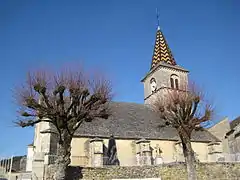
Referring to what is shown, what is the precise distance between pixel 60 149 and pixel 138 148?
10279mm

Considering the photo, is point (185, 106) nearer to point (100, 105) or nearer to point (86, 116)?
point (100, 105)

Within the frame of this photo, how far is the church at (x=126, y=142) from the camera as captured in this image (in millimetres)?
18852

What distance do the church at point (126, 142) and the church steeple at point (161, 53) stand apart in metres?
10.2

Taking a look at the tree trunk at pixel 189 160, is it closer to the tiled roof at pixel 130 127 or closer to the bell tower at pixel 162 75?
the tiled roof at pixel 130 127

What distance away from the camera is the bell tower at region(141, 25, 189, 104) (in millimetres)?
32812

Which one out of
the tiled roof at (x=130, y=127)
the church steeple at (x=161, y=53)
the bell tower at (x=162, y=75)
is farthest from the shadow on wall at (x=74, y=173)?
the church steeple at (x=161, y=53)

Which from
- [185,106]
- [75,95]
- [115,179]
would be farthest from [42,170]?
[185,106]

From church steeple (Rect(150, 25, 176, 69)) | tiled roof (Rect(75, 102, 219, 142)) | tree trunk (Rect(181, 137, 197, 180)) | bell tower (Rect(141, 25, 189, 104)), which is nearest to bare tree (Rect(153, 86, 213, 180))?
tree trunk (Rect(181, 137, 197, 180))

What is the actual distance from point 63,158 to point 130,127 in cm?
1171

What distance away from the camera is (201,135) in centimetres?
2653

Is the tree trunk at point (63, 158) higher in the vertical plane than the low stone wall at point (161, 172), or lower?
higher

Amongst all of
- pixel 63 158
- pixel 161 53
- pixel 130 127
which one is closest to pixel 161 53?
pixel 161 53

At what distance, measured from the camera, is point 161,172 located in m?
17.0

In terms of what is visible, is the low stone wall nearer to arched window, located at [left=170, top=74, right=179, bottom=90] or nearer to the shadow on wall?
the shadow on wall
